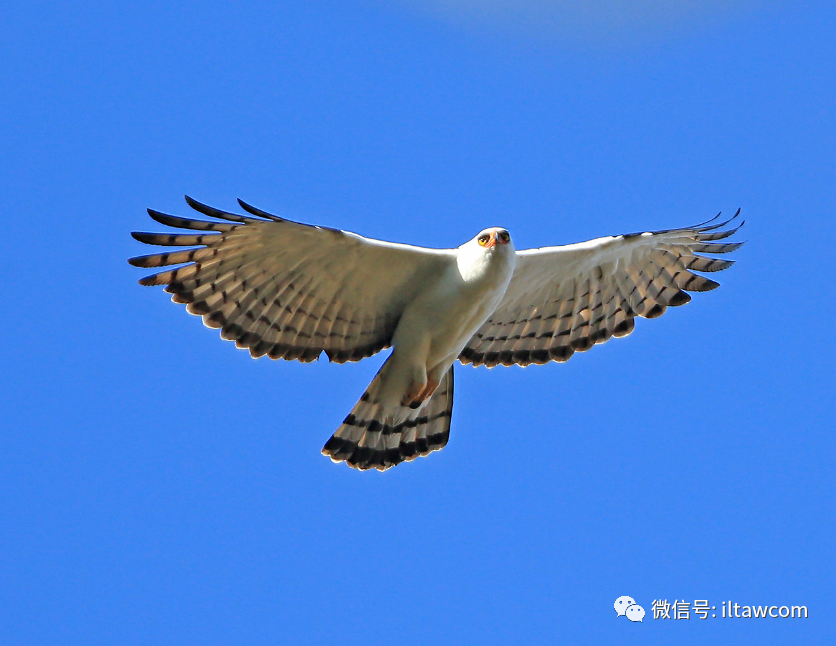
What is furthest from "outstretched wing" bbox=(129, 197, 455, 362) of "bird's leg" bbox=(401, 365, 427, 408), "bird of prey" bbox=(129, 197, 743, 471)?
"bird's leg" bbox=(401, 365, 427, 408)

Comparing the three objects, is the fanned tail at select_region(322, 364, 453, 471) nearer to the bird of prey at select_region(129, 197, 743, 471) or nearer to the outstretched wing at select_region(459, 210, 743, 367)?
the bird of prey at select_region(129, 197, 743, 471)

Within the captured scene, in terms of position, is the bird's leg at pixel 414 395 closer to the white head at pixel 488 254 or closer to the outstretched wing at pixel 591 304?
the outstretched wing at pixel 591 304

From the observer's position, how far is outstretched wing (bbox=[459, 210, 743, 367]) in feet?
40.3

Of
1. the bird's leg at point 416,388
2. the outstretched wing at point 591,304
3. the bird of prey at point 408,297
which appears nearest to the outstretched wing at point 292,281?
the bird of prey at point 408,297

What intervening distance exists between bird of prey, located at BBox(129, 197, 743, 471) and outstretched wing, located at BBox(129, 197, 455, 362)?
0.04 feet

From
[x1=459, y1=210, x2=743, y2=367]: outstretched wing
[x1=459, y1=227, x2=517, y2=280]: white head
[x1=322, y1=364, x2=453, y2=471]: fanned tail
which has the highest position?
[x1=459, y1=210, x2=743, y2=367]: outstretched wing

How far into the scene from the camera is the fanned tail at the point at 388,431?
471 inches

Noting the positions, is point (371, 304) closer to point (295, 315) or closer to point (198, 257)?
point (295, 315)

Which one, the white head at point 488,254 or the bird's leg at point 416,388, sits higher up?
the white head at point 488,254

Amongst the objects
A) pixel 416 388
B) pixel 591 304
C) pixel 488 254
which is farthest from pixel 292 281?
pixel 591 304

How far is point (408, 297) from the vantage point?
37.7 ft

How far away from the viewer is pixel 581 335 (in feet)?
40.8

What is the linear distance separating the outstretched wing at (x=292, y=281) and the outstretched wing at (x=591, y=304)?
1.33m

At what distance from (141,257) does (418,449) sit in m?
3.54
